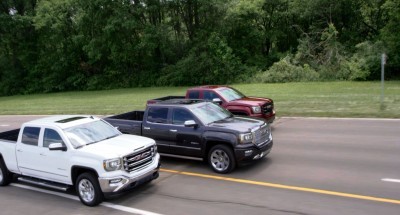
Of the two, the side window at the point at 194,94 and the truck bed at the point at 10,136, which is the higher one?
the side window at the point at 194,94

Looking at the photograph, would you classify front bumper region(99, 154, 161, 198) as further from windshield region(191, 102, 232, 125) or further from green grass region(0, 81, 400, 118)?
green grass region(0, 81, 400, 118)

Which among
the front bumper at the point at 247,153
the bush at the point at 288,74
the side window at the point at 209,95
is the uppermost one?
the bush at the point at 288,74

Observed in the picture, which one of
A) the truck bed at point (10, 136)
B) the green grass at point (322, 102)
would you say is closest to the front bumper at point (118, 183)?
the truck bed at point (10, 136)

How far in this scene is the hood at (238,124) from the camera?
9.88 m

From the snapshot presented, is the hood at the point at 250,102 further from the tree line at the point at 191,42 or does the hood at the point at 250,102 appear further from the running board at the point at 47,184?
the tree line at the point at 191,42

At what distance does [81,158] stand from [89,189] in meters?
0.67

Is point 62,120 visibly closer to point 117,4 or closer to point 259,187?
point 259,187

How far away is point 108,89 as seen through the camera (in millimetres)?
43438

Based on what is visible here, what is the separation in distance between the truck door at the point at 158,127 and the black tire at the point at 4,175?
362 centimetres

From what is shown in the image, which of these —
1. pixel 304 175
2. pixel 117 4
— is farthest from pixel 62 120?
pixel 117 4

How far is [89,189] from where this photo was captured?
842cm

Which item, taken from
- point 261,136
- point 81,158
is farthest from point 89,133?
point 261,136

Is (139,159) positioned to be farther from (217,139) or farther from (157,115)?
(157,115)

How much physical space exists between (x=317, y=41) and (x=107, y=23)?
68.4 feet
